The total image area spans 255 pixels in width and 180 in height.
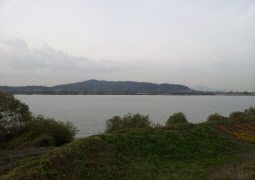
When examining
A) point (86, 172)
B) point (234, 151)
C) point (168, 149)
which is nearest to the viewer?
point (86, 172)

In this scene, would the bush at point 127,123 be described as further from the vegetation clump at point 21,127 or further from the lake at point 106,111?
the lake at point 106,111

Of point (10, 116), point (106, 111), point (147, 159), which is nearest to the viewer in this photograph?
point (147, 159)

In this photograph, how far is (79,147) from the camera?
10.4 metres

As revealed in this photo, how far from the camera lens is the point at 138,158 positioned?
11.2m

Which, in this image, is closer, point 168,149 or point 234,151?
point 168,149

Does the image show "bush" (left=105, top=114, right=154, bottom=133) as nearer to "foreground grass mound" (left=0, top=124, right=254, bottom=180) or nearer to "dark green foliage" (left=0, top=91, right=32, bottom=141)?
"foreground grass mound" (left=0, top=124, right=254, bottom=180)

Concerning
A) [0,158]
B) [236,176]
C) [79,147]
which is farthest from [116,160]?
[0,158]

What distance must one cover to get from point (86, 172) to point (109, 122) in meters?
16.0

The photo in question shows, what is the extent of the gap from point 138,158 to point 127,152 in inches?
32.8

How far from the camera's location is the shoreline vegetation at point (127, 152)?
8394 mm

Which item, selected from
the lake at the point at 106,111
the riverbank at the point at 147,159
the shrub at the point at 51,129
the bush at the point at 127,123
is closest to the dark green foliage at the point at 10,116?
the shrub at the point at 51,129

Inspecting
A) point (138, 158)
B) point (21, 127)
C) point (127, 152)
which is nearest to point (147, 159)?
point (138, 158)

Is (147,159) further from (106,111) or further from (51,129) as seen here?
(106,111)

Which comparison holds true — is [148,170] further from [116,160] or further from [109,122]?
[109,122]
